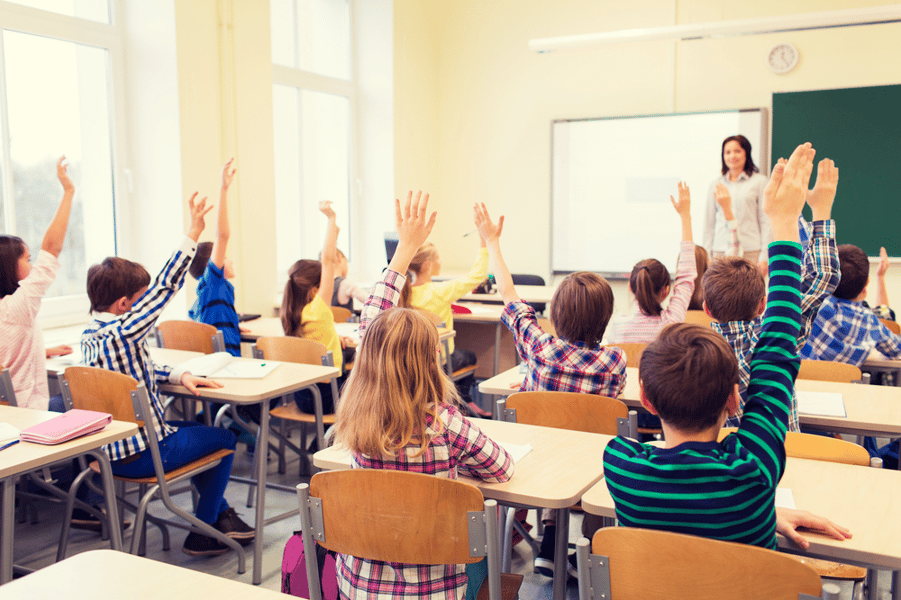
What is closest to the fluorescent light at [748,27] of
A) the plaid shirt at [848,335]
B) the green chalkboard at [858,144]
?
the green chalkboard at [858,144]

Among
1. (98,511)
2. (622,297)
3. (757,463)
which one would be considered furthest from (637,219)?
(757,463)

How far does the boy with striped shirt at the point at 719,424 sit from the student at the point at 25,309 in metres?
2.26

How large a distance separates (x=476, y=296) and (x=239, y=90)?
83.2 inches

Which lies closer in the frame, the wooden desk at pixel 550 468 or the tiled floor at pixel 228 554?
the wooden desk at pixel 550 468

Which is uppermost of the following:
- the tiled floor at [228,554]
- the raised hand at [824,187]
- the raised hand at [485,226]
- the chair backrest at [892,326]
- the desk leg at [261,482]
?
the raised hand at [824,187]

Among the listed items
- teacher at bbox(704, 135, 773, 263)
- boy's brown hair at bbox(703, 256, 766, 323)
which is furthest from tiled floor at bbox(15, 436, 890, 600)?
teacher at bbox(704, 135, 773, 263)

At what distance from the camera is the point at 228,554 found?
2768 mm

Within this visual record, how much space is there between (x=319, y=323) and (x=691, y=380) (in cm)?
247

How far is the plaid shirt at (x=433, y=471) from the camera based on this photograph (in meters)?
1.49

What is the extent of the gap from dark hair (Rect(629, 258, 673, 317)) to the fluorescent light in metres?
2.31

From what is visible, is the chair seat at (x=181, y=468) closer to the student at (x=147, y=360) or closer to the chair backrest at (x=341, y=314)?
the student at (x=147, y=360)

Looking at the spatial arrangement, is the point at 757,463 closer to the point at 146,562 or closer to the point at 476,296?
the point at 146,562

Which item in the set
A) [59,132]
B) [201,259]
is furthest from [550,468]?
[59,132]

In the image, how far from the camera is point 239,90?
467 centimetres
